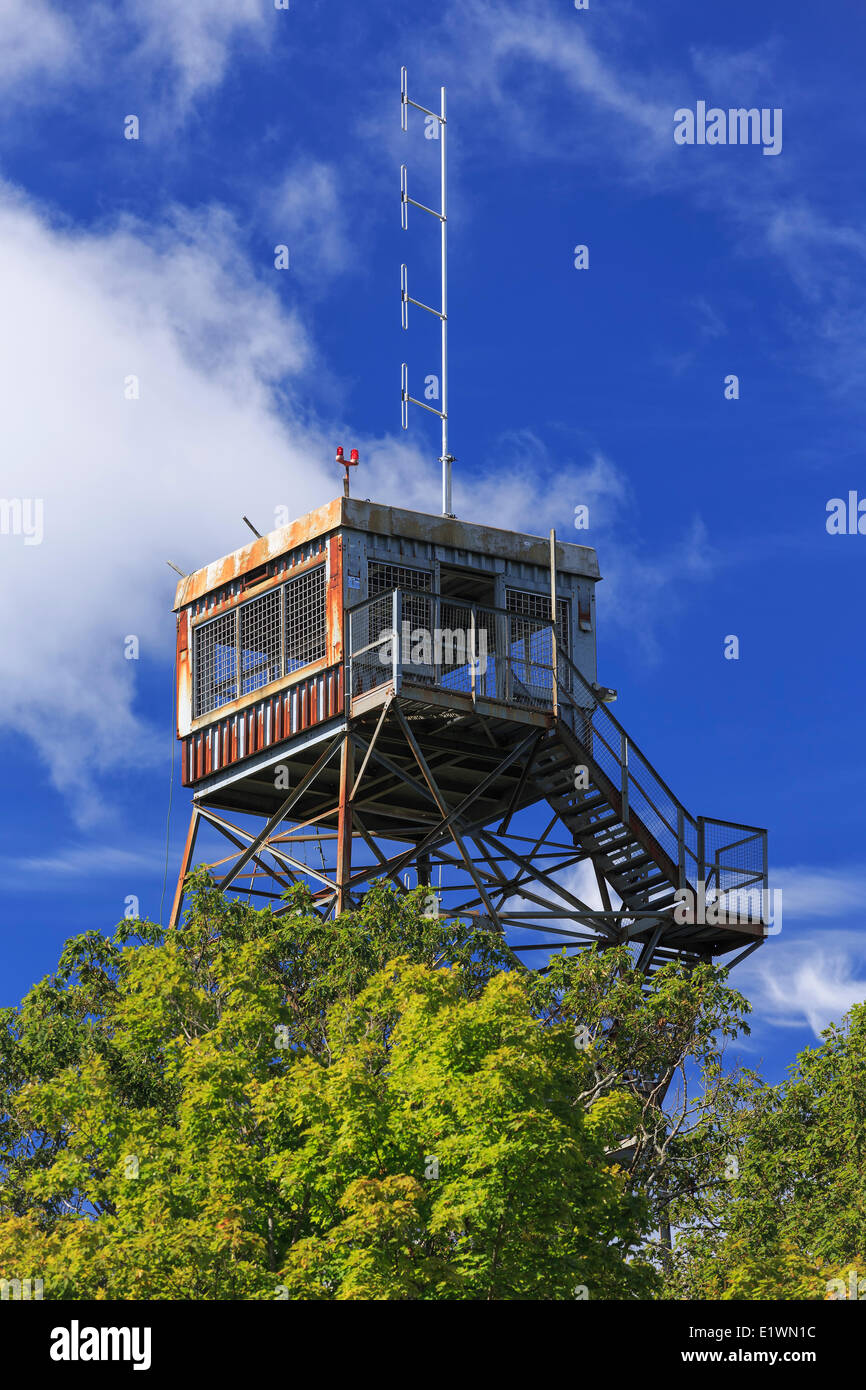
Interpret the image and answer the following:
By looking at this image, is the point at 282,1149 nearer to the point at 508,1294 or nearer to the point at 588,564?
the point at 508,1294

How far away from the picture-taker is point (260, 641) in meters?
47.0

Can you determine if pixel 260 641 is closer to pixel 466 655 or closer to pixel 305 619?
pixel 305 619

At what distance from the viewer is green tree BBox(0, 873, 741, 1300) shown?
97.2 ft

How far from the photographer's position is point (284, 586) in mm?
46312

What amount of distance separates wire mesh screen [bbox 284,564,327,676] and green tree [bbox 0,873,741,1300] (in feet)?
18.7

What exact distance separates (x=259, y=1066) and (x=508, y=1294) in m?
6.41

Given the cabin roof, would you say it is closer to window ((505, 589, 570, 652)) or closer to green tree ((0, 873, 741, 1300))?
window ((505, 589, 570, 652))

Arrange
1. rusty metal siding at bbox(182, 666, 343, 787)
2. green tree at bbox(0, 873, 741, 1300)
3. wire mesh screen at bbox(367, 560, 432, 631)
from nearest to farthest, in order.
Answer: green tree at bbox(0, 873, 741, 1300)
rusty metal siding at bbox(182, 666, 343, 787)
wire mesh screen at bbox(367, 560, 432, 631)

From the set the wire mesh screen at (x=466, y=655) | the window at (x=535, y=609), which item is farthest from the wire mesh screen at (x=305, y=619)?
the window at (x=535, y=609)

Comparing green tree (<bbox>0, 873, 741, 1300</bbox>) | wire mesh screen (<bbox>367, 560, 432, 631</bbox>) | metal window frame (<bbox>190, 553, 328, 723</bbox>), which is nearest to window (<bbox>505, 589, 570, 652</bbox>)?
wire mesh screen (<bbox>367, 560, 432, 631</bbox>)

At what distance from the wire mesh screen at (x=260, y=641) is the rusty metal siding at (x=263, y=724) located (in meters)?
0.61

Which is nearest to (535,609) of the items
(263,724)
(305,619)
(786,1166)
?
(305,619)

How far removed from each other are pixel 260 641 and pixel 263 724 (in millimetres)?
1888
